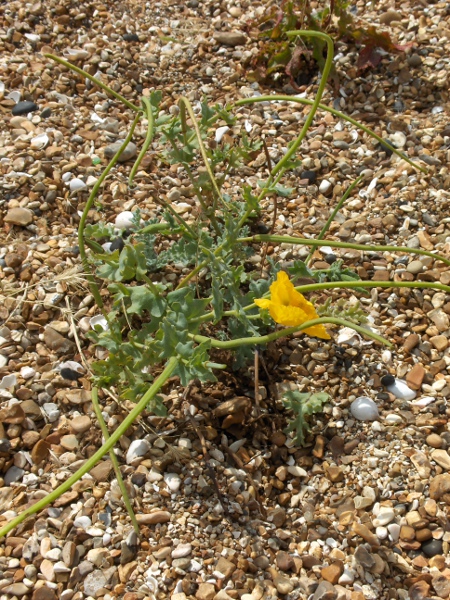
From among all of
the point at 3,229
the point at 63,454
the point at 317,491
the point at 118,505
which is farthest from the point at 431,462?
the point at 3,229

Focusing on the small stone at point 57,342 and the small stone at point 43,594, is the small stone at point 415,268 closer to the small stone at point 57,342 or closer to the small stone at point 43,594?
the small stone at point 57,342

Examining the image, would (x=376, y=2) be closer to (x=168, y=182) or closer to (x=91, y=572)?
(x=168, y=182)

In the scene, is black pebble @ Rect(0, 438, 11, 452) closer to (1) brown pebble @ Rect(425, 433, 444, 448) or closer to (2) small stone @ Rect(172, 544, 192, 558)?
(2) small stone @ Rect(172, 544, 192, 558)

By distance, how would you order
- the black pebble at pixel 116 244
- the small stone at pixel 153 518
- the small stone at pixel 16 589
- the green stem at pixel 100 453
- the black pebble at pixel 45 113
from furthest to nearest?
the black pebble at pixel 45 113, the black pebble at pixel 116 244, the small stone at pixel 153 518, the small stone at pixel 16 589, the green stem at pixel 100 453

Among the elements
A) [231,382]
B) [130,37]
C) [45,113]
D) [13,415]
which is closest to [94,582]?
[13,415]

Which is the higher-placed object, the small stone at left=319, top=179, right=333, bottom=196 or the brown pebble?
the small stone at left=319, top=179, right=333, bottom=196

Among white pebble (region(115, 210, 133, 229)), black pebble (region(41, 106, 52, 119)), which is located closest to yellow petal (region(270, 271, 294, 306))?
white pebble (region(115, 210, 133, 229))

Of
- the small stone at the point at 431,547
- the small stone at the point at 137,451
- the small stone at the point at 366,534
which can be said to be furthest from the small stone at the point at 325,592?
the small stone at the point at 137,451
